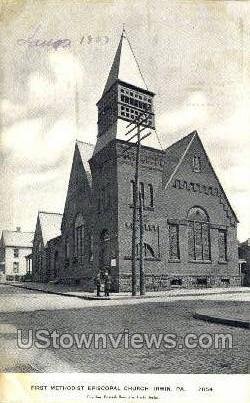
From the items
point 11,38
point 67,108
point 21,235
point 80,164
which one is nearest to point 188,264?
A: point 80,164

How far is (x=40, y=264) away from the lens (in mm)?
40062

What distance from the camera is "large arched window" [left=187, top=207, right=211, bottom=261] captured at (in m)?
24.5

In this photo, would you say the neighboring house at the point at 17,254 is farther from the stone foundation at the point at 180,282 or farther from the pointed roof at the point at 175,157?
the stone foundation at the point at 180,282

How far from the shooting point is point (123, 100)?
877 inches

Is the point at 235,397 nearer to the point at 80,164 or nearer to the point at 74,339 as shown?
the point at 74,339

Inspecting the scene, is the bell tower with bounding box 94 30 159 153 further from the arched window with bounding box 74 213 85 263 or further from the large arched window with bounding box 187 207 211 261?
the arched window with bounding box 74 213 85 263

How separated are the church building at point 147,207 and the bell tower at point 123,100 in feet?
0.17

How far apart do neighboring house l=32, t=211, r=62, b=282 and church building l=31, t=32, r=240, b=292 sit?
31.7 feet

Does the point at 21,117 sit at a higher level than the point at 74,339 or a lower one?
higher

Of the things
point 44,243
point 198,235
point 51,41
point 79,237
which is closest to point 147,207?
point 198,235

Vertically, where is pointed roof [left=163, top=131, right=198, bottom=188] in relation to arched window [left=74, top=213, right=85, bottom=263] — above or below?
above

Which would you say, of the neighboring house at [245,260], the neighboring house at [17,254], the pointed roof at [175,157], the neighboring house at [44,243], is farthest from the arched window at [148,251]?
the neighboring house at [17,254]

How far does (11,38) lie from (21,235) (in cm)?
4616

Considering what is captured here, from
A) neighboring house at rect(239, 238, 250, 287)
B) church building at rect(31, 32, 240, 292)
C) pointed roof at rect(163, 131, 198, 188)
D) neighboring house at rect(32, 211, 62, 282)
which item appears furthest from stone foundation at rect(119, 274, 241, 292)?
neighboring house at rect(32, 211, 62, 282)
